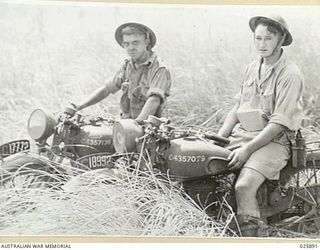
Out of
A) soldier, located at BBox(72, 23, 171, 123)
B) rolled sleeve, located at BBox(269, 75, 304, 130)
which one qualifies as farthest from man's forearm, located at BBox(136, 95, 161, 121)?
rolled sleeve, located at BBox(269, 75, 304, 130)

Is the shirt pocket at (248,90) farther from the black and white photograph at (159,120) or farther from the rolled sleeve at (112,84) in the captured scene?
the rolled sleeve at (112,84)

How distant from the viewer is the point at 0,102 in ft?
4.22

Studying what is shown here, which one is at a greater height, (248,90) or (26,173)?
(248,90)

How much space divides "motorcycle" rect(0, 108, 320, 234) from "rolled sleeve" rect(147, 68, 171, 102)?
2.2 inches

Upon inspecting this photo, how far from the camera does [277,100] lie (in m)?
1.22

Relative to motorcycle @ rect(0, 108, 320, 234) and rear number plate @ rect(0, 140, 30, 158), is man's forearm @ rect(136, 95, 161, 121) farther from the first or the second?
rear number plate @ rect(0, 140, 30, 158)

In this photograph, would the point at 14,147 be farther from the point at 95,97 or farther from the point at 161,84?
the point at 161,84

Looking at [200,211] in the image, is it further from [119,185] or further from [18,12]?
[18,12]

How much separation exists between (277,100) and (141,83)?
265mm

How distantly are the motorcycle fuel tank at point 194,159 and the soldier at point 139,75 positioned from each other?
0.09m

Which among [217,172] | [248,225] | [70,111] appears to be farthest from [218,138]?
[70,111]

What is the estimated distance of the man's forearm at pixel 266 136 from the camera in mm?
1215

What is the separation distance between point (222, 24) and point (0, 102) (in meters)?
0.47

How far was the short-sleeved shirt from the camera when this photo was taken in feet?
4.18
